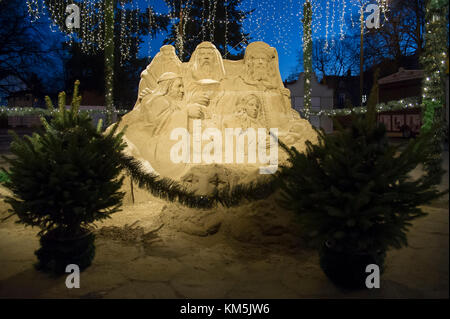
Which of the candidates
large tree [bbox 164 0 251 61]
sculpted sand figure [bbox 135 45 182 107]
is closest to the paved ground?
sculpted sand figure [bbox 135 45 182 107]

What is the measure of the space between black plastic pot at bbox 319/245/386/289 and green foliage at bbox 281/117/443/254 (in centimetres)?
6

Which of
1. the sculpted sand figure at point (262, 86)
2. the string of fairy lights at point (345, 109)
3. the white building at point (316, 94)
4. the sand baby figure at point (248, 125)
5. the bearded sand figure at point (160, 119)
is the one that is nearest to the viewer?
the sand baby figure at point (248, 125)

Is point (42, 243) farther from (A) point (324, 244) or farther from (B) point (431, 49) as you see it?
(B) point (431, 49)

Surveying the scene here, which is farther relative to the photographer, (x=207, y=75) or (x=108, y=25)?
(x=108, y=25)

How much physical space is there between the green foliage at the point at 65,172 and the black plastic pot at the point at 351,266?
7.04ft

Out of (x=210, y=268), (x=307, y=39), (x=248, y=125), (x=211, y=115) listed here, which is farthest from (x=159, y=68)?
(x=307, y=39)

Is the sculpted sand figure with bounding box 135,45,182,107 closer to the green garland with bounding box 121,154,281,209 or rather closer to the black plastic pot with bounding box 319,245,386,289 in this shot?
the green garland with bounding box 121,154,281,209

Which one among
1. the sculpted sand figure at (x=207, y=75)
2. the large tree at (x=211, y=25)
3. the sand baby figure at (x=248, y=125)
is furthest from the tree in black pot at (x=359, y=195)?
the large tree at (x=211, y=25)

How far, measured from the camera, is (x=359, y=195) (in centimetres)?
247

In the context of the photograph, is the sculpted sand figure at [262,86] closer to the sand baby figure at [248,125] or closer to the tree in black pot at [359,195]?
the sand baby figure at [248,125]

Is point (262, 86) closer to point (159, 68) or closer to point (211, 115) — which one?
point (211, 115)

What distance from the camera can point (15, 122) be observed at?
23.8 meters

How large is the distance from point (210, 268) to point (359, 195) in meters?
1.65

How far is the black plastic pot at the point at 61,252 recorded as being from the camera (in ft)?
10.4
